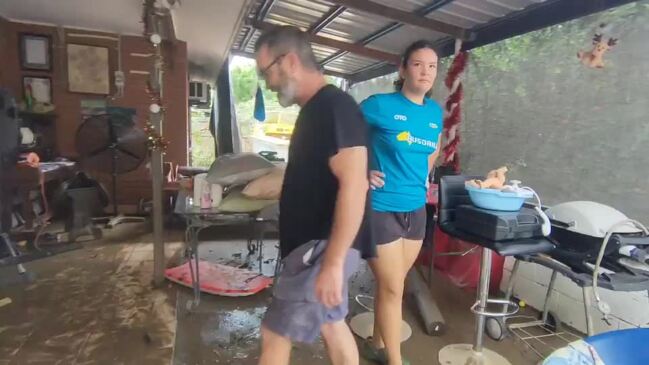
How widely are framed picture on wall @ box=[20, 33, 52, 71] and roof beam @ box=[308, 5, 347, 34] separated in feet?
10.6

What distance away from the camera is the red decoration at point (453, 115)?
3725 millimetres

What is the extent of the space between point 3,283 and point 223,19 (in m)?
3.24

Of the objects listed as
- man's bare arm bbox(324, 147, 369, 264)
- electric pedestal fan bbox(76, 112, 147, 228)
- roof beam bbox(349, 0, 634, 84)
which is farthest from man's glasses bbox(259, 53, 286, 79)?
electric pedestal fan bbox(76, 112, 147, 228)

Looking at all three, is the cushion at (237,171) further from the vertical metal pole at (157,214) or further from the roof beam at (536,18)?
the roof beam at (536,18)

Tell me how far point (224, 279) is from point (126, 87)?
3.46 meters

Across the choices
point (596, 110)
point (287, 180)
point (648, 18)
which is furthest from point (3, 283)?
point (648, 18)

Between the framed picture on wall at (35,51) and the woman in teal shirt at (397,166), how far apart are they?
4.92 meters

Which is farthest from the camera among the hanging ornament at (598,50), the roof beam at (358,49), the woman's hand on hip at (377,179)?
the roof beam at (358,49)

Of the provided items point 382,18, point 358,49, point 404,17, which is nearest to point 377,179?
point 404,17

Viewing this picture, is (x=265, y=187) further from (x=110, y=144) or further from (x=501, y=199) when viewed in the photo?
(x=110, y=144)

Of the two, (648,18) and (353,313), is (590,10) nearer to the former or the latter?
(648,18)

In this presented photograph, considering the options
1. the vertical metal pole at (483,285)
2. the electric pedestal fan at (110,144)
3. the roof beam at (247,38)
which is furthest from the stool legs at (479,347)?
the roof beam at (247,38)

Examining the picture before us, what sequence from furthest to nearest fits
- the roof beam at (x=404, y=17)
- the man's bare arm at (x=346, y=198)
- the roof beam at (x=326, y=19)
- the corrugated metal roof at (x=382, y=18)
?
the roof beam at (x=326, y=19)
the roof beam at (x=404, y=17)
the corrugated metal roof at (x=382, y=18)
the man's bare arm at (x=346, y=198)

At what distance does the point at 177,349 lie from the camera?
217 centimetres
